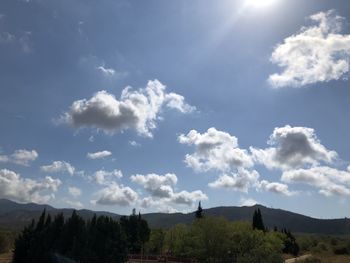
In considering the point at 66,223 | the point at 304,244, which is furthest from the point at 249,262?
the point at 304,244

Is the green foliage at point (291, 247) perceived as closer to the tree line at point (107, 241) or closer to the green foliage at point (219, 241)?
the tree line at point (107, 241)

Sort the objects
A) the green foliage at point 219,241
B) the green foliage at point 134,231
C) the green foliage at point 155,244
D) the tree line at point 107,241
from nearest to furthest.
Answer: the tree line at point 107,241 < the green foliage at point 219,241 < the green foliage at point 134,231 < the green foliage at point 155,244

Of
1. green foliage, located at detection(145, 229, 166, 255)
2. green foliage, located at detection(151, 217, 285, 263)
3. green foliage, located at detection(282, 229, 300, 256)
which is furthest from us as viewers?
green foliage, located at detection(282, 229, 300, 256)

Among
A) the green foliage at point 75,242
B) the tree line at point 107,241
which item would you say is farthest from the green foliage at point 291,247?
the green foliage at point 75,242

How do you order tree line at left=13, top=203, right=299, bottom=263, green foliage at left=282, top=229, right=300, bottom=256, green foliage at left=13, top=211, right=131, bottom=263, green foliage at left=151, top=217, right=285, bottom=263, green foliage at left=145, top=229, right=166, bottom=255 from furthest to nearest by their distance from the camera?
1. green foliage at left=282, top=229, right=300, bottom=256
2. green foliage at left=145, top=229, right=166, bottom=255
3. green foliage at left=151, top=217, right=285, bottom=263
4. tree line at left=13, top=203, right=299, bottom=263
5. green foliage at left=13, top=211, right=131, bottom=263

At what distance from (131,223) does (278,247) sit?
3179 cm

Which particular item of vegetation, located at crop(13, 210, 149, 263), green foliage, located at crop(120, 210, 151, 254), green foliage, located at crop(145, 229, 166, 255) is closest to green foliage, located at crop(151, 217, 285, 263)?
vegetation, located at crop(13, 210, 149, 263)

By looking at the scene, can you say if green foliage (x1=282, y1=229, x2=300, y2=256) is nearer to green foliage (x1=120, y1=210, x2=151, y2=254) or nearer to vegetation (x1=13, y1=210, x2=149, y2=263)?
green foliage (x1=120, y1=210, x2=151, y2=254)

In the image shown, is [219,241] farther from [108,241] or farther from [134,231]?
[134,231]

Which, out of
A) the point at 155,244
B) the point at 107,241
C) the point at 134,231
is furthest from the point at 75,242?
the point at 155,244

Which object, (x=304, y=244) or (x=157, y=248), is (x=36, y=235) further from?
(x=304, y=244)

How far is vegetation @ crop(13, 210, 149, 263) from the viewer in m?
59.5

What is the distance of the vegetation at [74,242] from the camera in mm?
59531

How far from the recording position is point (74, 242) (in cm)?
5994
